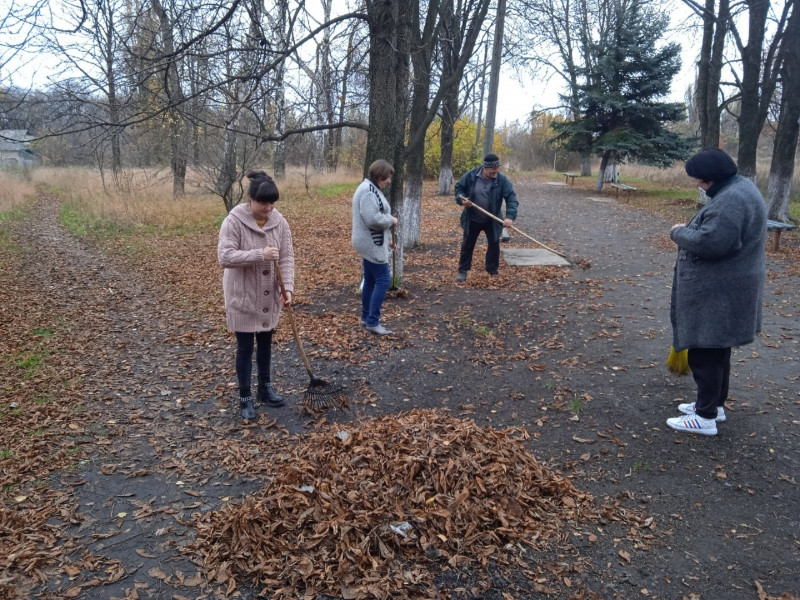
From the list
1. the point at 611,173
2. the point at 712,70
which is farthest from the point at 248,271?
the point at 611,173

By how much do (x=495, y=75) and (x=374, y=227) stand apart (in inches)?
288

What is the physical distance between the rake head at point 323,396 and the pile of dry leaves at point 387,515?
0.99 meters

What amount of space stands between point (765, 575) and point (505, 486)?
1.23m

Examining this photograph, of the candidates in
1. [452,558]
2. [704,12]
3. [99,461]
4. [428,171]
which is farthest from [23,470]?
[428,171]

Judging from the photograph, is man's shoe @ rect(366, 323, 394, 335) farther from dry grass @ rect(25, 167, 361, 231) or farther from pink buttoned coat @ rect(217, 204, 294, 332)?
dry grass @ rect(25, 167, 361, 231)

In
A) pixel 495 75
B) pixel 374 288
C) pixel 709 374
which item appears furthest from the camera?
pixel 495 75

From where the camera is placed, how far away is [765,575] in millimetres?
2656

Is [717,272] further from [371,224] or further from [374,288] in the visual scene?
[374,288]

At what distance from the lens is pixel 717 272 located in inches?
144

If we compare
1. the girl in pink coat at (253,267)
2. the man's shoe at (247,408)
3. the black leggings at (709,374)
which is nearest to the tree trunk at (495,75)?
the girl in pink coat at (253,267)

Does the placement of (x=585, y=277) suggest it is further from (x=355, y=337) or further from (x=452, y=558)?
(x=452, y=558)

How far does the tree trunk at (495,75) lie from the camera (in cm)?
1084

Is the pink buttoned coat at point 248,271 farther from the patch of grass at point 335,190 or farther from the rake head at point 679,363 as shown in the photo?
the patch of grass at point 335,190

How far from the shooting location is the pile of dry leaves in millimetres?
2674
